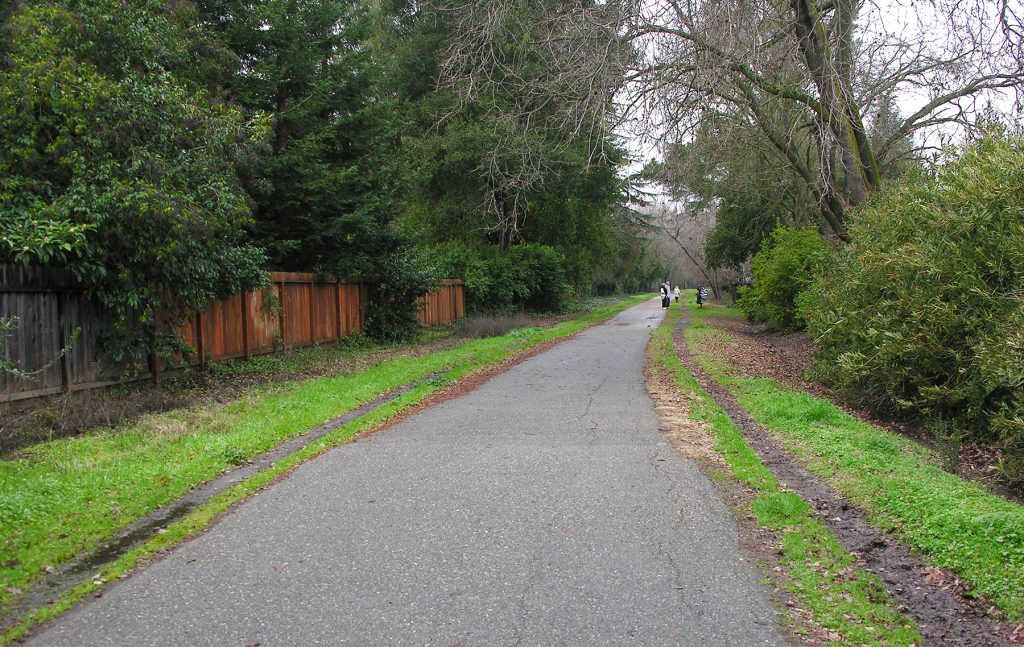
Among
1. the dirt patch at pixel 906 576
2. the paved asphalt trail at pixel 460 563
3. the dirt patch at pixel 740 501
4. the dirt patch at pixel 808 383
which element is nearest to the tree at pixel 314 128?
the dirt patch at pixel 808 383

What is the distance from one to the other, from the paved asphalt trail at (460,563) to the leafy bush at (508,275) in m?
21.0

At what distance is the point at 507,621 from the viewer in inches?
147

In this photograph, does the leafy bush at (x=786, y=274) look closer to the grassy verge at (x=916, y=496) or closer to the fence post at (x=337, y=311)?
the grassy verge at (x=916, y=496)

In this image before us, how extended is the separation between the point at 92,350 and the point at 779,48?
12677 millimetres

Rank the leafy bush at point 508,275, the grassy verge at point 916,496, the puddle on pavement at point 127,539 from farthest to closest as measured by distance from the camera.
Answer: the leafy bush at point 508,275 < the grassy verge at point 916,496 < the puddle on pavement at point 127,539

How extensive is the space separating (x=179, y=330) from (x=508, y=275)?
65.2 feet

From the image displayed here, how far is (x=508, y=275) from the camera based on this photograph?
3084cm

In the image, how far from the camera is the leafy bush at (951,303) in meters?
7.45

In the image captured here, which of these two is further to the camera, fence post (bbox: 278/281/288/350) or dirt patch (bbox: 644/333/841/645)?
fence post (bbox: 278/281/288/350)

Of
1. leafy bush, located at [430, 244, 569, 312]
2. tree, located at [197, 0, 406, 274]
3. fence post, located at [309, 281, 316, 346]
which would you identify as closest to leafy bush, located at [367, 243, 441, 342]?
tree, located at [197, 0, 406, 274]

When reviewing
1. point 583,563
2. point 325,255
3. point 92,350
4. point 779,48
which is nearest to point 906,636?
point 583,563

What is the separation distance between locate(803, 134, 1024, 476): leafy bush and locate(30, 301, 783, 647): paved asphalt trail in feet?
11.7

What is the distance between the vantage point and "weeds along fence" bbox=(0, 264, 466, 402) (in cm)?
879

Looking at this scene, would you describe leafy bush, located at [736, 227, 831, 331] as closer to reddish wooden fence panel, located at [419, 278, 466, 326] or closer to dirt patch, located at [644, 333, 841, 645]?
dirt patch, located at [644, 333, 841, 645]
